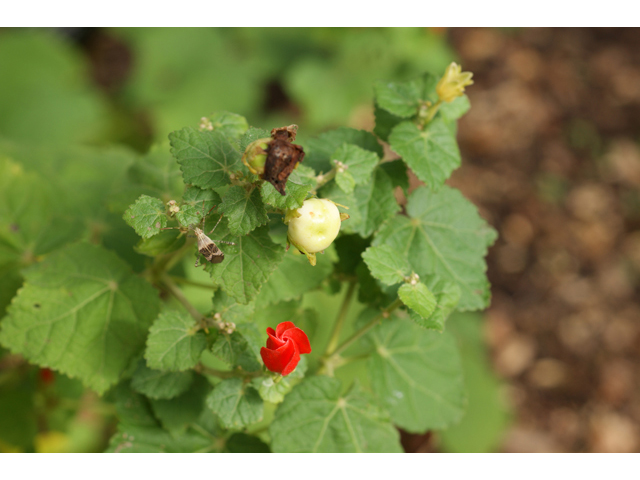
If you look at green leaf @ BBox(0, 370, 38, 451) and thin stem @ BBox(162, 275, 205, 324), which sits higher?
thin stem @ BBox(162, 275, 205, 324)

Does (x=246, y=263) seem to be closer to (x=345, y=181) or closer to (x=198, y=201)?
(x=198, y=201)

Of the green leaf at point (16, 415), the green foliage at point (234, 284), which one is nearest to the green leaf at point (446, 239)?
the green foliage at point (234, 284)

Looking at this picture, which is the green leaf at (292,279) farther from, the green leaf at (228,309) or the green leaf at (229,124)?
the green leaf at (229,124)

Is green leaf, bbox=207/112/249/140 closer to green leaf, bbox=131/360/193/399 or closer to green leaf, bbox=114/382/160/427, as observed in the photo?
green leaf, bbox=131/360/193/399

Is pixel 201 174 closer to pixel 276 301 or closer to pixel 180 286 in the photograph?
pixel 276 301

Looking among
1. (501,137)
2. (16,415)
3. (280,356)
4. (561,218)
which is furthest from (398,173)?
(501,137)

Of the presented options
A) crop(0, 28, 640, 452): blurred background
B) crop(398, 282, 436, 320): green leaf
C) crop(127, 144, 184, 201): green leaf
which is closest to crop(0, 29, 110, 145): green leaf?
crop(0, 28, 640, 452): blurred background
